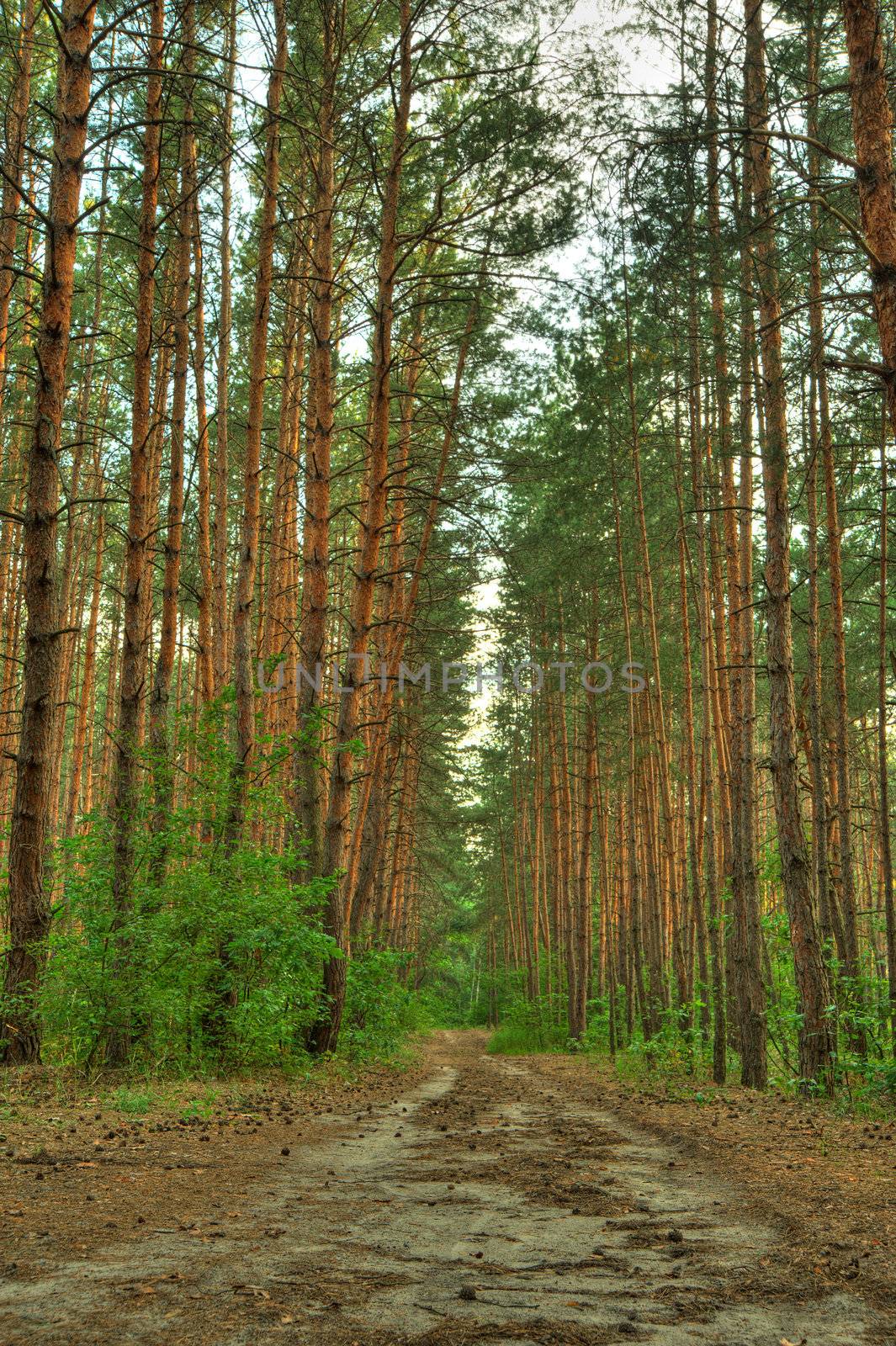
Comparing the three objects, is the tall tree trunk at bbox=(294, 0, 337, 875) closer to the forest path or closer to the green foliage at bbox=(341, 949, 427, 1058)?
the green foliage at bbox=(341, 949, 427, 1058)

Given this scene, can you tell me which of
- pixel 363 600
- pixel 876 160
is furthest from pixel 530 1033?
pixel 876 160

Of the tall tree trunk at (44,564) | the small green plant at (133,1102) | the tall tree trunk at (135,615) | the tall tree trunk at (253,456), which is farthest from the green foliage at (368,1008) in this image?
the tall tree trunk at (44,564)

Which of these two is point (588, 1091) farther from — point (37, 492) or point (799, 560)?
point (799, 560)

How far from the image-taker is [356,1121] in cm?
786

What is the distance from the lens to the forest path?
2.67m

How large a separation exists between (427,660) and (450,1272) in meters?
17.6

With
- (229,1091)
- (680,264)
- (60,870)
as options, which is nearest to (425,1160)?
(229,1091)

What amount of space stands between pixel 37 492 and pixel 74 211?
6.83 feet

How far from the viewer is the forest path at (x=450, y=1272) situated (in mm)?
2670

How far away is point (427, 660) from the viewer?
2072cm

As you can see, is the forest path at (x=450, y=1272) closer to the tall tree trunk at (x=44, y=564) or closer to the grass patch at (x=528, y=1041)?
the tall tree trunk at (x=44, y=564)

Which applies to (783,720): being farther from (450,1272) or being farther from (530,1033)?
(530,1033)

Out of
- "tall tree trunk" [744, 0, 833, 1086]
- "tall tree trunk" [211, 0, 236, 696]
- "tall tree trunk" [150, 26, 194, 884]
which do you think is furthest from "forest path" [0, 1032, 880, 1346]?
"tall tree trunk" [211, 0, 236, 696]

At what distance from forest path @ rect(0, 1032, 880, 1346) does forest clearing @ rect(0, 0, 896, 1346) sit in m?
0.03
